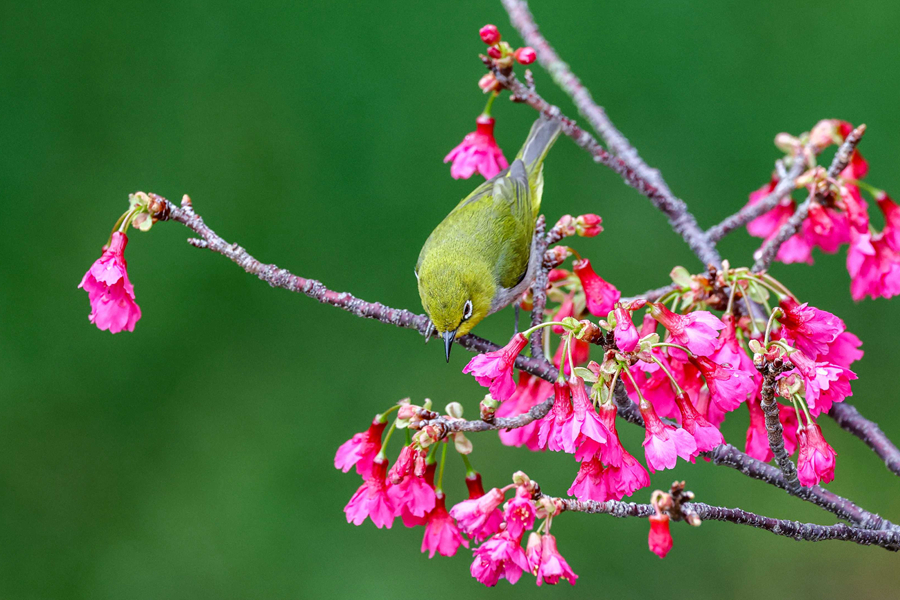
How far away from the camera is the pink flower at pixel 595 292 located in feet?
5.10

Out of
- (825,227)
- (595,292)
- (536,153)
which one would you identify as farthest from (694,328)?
(536,153)

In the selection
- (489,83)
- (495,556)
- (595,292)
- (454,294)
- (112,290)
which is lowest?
(495,556)

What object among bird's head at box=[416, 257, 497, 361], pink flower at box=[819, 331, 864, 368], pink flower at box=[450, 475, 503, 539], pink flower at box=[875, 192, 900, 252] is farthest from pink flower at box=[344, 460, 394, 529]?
pink flower at box=[875, 192, 900, 252]

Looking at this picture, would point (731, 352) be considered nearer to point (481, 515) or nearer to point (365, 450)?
point (481, 515)

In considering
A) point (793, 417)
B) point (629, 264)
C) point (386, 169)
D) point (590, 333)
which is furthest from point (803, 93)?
point (590, 333)

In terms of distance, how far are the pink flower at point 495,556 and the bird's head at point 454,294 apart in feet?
2.26

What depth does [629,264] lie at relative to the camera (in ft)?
13.0

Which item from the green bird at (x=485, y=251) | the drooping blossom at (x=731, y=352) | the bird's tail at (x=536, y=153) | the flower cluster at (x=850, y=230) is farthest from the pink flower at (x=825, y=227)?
the bird's tail at (x=536, y=153)

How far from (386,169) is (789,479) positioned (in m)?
3.16

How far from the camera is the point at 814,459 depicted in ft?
3.73

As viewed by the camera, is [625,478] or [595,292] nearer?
[625,478]

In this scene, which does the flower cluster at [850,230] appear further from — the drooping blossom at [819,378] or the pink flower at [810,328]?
the drooping blossom at [819,378]

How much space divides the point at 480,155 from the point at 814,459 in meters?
1.10

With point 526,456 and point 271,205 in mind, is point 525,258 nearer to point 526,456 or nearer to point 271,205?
point 526,456
